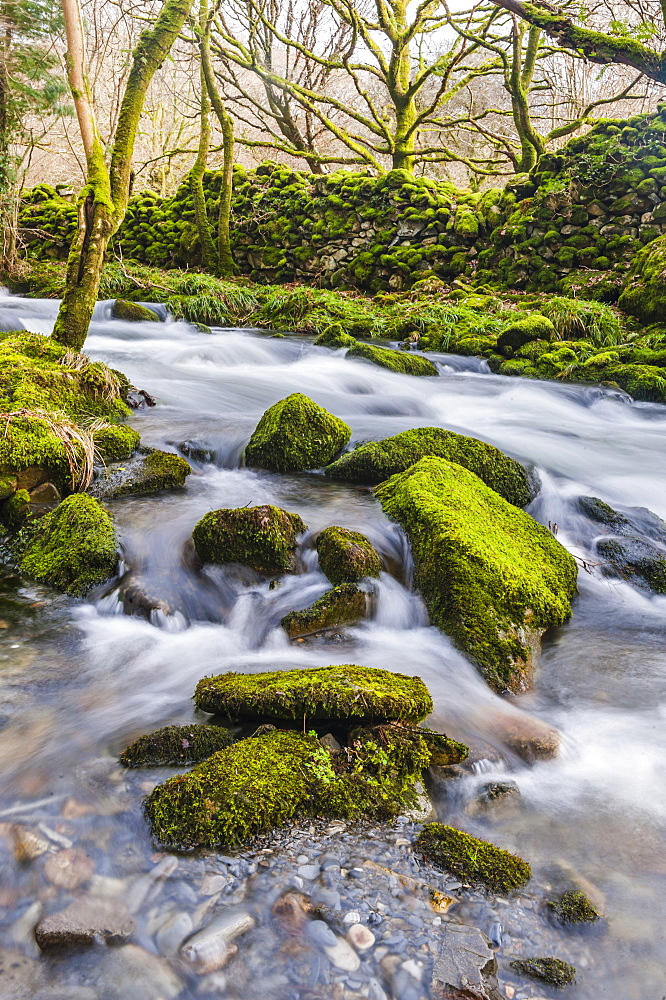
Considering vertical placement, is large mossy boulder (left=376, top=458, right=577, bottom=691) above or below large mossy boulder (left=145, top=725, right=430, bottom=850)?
above

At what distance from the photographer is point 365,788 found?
2.29 metres

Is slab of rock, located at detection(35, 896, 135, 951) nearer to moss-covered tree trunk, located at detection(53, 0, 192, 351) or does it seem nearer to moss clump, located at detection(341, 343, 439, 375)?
moss-covered tree trunk, located at detection(53, 0, 192, 351)

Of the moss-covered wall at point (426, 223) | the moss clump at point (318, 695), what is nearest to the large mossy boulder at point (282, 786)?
the moss clump at point (318, 695)

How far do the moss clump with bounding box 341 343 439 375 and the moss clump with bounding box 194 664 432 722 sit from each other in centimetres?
735

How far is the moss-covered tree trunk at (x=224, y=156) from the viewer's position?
1329 cm

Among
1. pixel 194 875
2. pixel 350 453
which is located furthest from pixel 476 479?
pixel 194 875

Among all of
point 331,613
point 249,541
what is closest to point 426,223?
point 249,541

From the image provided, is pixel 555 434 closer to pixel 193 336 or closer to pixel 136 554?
pixel 136 554

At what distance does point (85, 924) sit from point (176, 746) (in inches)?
28.4

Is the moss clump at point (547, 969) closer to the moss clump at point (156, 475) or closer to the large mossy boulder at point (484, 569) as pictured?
the large mossy boulder at point (484, 569)

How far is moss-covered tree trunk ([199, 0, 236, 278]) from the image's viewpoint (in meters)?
13.3

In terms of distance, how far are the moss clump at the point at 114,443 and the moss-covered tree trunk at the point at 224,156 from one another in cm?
1076

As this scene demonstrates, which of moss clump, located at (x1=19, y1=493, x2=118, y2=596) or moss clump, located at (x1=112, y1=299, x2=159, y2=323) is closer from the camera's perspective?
moss clump, located at (x1=19, y1=493, x2=118, y2=596)

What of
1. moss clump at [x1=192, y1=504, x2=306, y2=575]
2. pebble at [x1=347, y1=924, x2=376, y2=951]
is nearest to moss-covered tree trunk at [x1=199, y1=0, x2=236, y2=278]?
moss clump at [x1=192, y1=504, x2=306, y2=575]
